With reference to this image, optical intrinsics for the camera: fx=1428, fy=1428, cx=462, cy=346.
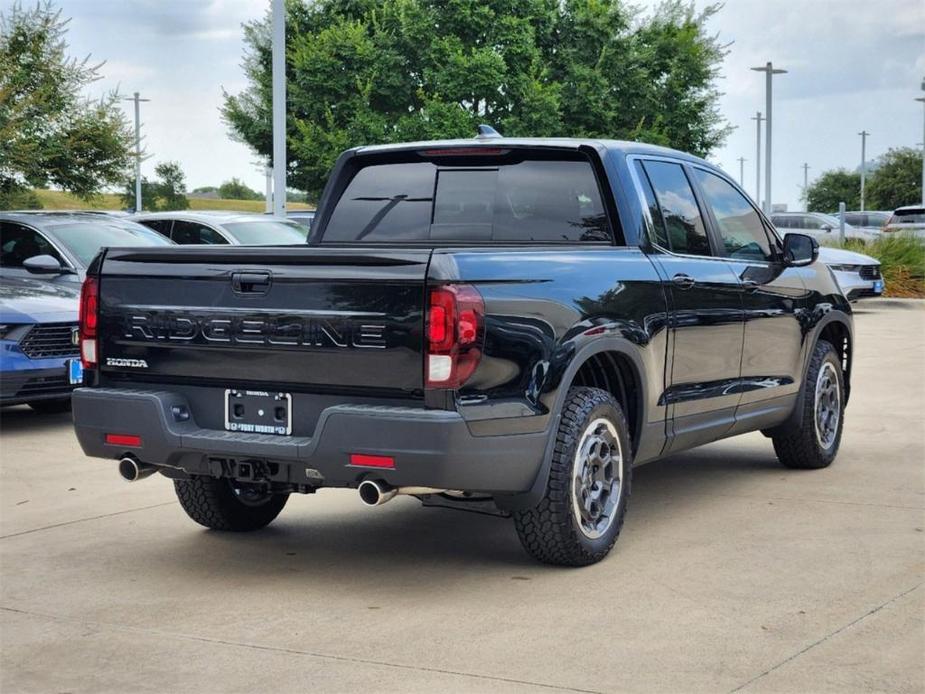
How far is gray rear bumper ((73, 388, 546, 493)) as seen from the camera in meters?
5.34

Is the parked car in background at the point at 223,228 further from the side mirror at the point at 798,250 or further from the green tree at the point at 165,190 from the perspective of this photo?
the green tree at the point at 165,190

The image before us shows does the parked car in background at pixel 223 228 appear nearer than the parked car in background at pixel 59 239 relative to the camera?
No

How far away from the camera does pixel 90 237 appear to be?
40.1 ft

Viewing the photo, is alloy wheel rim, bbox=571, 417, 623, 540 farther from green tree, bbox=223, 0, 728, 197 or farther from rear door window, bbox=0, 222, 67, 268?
green tree, bbox=223, 0, 728, 197

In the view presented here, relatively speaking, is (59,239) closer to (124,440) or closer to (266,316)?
(124,440)

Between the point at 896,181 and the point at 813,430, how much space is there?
297 feet

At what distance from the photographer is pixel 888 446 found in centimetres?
961

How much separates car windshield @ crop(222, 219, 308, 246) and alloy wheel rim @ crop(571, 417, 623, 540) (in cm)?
832

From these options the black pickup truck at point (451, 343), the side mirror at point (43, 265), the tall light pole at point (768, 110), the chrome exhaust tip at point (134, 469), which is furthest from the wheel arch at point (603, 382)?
the tall light pole at point (768, 110)

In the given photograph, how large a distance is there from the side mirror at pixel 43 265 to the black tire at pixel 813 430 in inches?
236

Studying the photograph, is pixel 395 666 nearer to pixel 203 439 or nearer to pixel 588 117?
pixel 203 439

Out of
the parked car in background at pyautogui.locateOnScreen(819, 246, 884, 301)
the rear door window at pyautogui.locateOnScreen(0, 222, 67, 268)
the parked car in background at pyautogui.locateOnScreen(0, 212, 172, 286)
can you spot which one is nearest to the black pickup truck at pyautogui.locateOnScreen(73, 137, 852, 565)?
the parked car in background at pyautogui.locateOnScreen(0, 212, 172, 286)

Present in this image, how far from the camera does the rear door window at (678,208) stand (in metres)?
7.08

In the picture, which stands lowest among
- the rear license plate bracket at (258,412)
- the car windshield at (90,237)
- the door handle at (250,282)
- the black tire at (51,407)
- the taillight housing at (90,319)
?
the black tire at (51,407)
